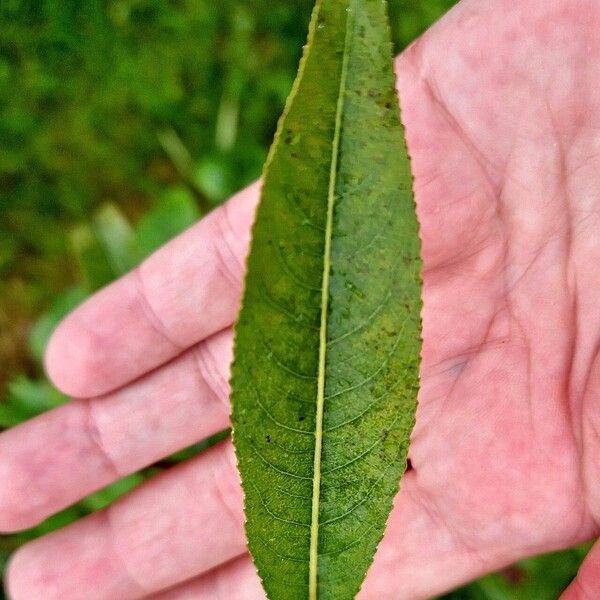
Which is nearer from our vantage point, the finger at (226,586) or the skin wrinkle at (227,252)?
the skin wrinkle at (227,252)

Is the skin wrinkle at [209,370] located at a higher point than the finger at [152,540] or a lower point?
higher

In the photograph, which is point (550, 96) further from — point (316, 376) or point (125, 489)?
point (125, 489)

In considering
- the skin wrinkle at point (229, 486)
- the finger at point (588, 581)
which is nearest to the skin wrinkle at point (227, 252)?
the skin wrinkle at point (229, 486)

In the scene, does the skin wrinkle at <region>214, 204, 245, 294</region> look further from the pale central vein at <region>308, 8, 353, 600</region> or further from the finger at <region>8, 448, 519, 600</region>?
the pale central vein at <region>308, 8, 353, 600</region>

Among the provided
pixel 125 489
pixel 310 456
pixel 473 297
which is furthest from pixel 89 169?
pixel 310 456

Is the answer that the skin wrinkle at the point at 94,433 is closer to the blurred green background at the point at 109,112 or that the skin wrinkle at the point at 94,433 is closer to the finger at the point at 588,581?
the blurred green background at the point at 109,112

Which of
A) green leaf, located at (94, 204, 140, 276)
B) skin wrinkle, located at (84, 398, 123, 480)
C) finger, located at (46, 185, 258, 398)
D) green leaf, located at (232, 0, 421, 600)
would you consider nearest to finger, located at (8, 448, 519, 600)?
skin wrinkle, located at (84, 398, 123, 480)
